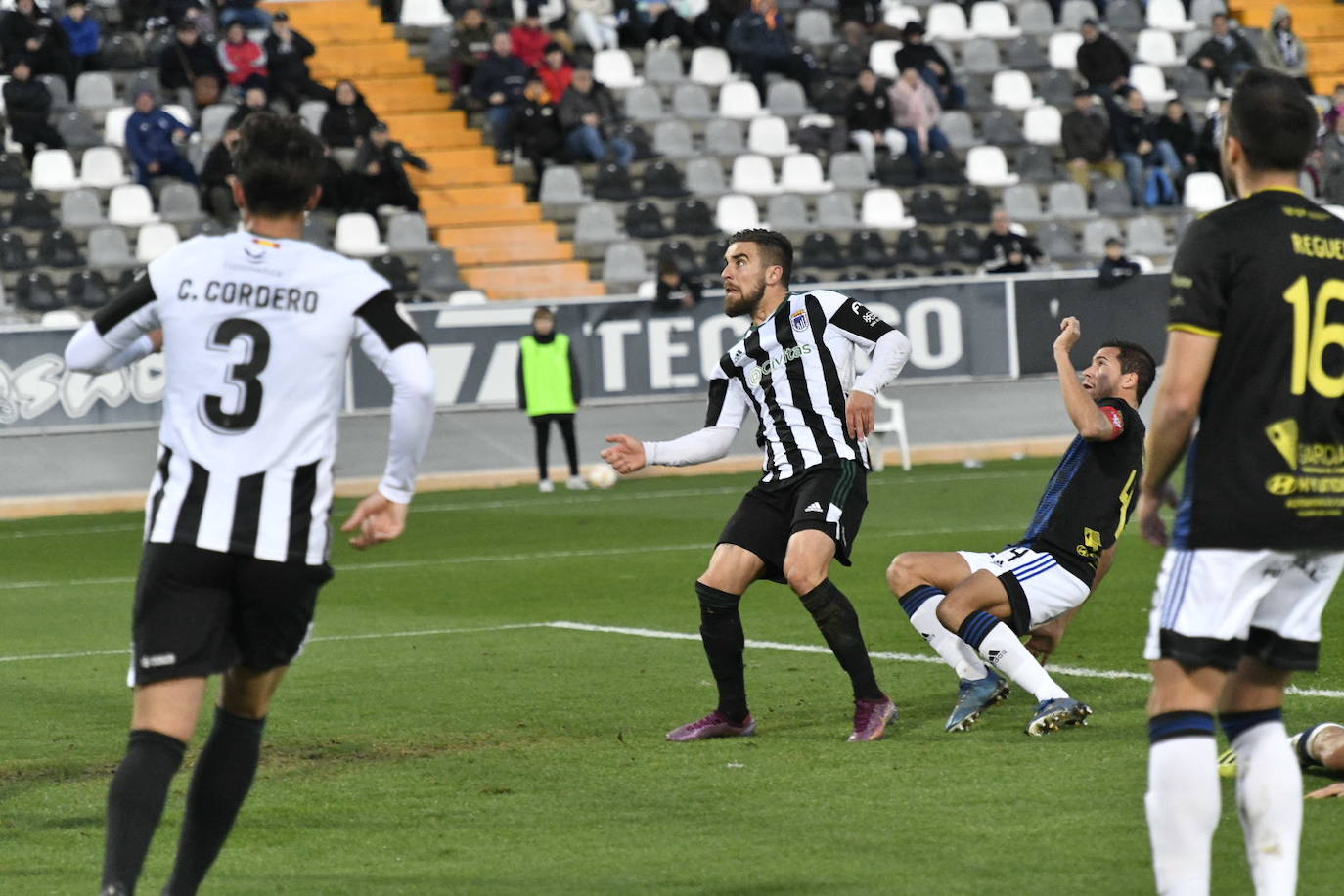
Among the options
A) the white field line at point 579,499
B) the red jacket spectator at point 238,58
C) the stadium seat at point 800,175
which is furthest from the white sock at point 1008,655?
the stadium seat at point 800,175

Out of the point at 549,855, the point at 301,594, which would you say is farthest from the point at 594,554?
the point at 301,594

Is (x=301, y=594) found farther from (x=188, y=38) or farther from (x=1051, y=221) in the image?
(x=1051, y=221)

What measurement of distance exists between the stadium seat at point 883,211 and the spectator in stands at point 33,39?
32.6 ft

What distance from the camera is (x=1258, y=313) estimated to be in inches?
169

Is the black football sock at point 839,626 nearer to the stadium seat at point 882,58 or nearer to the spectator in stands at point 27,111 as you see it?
the spectator in stands at point 27,111

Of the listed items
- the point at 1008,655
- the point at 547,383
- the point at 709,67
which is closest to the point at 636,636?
the point at 1008,655

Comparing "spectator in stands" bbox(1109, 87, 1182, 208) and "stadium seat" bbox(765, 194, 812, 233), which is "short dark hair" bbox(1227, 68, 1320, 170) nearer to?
"stadium seat" bbox(765, 194, 812, 233)

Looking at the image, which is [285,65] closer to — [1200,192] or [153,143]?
[153,143]

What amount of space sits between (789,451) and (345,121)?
55.9 ft

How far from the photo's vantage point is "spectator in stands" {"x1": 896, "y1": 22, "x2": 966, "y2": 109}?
2694 centimetres

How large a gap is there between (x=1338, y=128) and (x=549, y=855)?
2418 centimetres

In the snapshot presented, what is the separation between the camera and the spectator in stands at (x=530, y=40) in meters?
26.3

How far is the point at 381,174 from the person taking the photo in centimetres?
2395

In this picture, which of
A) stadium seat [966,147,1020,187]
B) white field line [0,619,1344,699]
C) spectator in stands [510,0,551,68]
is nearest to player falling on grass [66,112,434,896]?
white field line [0,619,1344,699]
